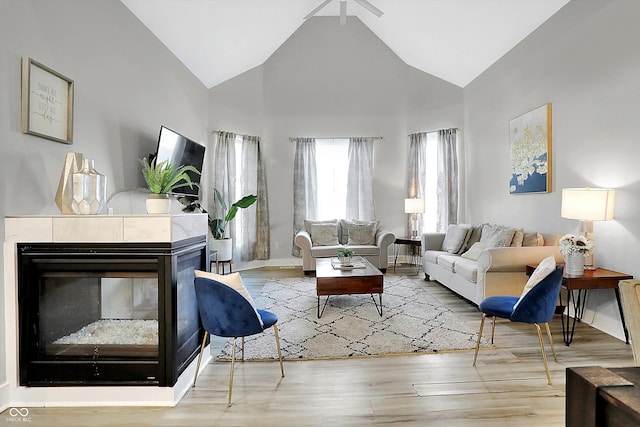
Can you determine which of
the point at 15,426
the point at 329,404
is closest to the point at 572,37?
the point at 329,404

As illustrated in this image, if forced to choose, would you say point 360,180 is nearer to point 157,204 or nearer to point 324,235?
point 324,235

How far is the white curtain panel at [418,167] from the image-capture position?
268 inches

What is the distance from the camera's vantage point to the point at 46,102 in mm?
2516

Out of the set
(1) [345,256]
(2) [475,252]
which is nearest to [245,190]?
(1) [345,256]

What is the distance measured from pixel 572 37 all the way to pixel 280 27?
4.26 meters

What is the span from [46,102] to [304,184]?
15.4ft

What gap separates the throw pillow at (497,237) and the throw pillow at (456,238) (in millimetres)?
351

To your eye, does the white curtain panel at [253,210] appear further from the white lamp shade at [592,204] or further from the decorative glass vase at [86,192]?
the white lamp shade at [592,204]

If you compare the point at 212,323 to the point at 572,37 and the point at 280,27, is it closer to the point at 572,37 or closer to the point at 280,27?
the point at 572,37

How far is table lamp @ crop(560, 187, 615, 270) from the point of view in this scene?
3148mm

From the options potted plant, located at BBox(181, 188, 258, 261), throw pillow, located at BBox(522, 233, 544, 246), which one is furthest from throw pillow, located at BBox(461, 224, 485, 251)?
potted plant, located at BBox(181, 188, 258, 261)

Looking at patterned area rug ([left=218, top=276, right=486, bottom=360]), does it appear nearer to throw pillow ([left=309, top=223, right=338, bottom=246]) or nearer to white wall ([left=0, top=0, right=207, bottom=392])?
throw pillow ([left=309, top=223, right=338, bottom=246])

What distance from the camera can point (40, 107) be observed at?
8.09 feet

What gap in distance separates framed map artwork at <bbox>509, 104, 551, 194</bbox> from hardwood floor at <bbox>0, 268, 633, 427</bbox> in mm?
2016
